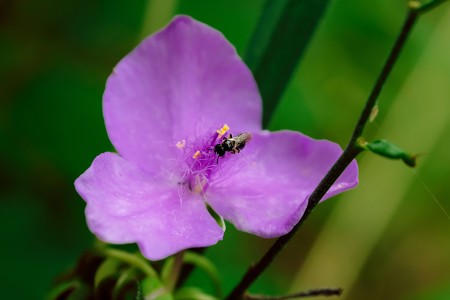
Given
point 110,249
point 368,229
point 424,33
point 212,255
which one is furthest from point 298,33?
point 424,33

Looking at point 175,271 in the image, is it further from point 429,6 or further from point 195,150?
point 429,6

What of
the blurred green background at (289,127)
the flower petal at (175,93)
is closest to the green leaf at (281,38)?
the flower petal at (175,93)

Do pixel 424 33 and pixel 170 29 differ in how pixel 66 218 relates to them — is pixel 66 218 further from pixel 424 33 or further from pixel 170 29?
pixel 424 33

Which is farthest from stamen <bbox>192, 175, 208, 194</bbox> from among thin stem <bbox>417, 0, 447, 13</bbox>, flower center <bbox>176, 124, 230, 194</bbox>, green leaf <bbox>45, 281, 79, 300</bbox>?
thin stem <bbox>417, 0, 447, 13</bbox>

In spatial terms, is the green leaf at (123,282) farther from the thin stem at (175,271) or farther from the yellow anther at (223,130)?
the yellow anther at (223,130)

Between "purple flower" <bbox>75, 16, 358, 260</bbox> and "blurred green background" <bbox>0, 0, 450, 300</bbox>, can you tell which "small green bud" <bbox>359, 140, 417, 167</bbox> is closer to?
"purple flower" <bbox>75, 16, 358, 260</bbox>
